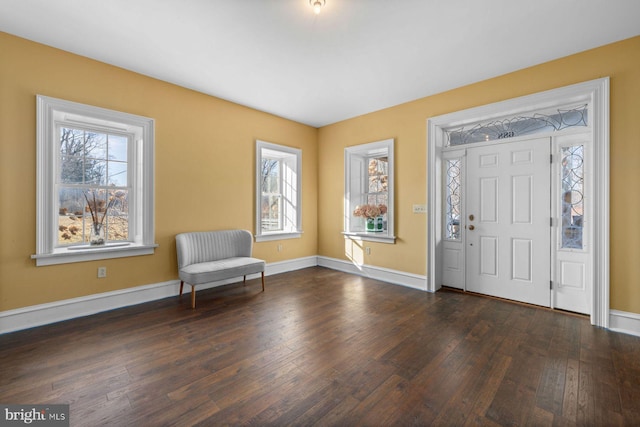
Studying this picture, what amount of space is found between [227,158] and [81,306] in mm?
2605

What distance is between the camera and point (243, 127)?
15.1ft

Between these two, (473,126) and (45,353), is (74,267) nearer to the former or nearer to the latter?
(45,353)

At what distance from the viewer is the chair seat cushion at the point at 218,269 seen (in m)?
3.44

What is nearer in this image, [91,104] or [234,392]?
[234,392]

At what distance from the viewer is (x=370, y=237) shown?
489 centimetres

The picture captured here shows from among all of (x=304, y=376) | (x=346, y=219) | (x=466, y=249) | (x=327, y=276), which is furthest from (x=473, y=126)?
(x=304, y=376)

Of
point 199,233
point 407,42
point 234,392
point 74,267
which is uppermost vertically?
point 407,42

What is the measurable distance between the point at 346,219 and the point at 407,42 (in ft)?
10.3

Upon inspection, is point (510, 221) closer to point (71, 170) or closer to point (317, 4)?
point (317, 4)

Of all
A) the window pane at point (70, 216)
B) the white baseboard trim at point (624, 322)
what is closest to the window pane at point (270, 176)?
the window pane at point (70, 216)

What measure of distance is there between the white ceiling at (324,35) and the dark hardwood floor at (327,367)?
114 inches

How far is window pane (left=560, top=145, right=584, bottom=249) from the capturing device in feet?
10.5

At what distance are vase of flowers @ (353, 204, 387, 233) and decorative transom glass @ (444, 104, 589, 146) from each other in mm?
1533

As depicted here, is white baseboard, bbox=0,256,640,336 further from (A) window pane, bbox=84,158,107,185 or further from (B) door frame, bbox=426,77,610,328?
(A) window pane, bbox=84,158,107,185
